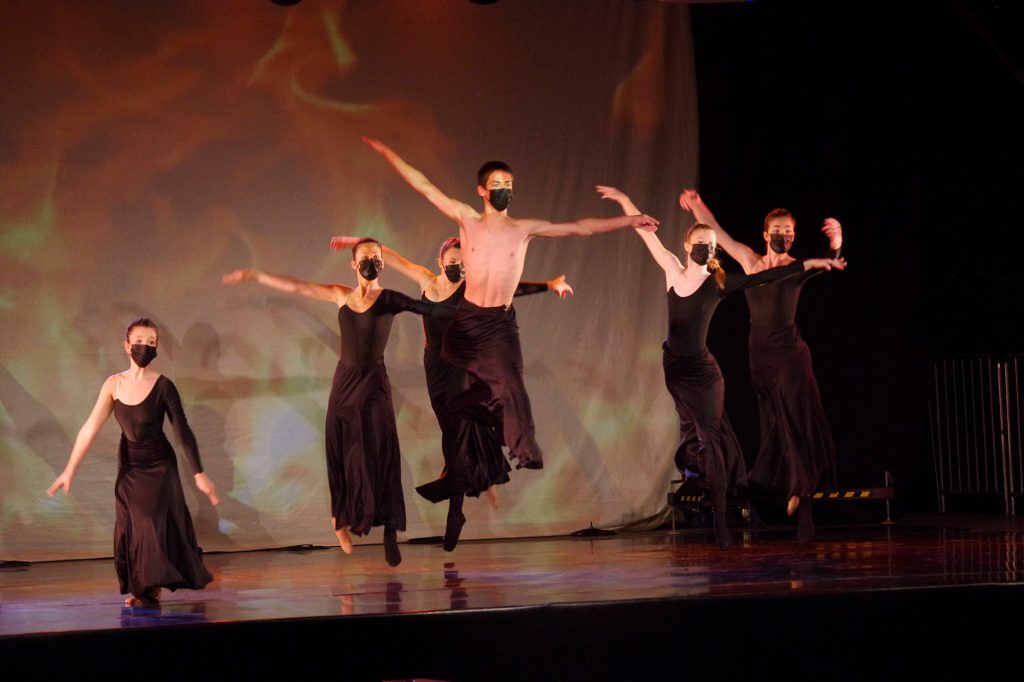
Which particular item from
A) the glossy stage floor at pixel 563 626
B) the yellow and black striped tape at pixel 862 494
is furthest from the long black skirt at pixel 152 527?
the yellow and black striped tape at pixel 862 494

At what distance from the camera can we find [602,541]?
321 inches

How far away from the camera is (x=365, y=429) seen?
22.9 ft

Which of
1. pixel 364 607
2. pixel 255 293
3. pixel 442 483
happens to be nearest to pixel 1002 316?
pixel 442 483

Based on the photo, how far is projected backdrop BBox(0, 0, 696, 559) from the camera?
7.98 metres

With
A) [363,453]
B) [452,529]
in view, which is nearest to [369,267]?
[363,453]

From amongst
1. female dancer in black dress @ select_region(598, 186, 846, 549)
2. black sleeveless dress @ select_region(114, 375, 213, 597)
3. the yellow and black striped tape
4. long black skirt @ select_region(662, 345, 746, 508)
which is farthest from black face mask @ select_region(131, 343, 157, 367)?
the yellow and black striped tape

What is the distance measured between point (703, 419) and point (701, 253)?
950 mm

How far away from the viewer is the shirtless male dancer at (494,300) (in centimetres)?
651

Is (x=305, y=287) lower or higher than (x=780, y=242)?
lower

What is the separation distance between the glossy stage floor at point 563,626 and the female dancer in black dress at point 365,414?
37.7 inches

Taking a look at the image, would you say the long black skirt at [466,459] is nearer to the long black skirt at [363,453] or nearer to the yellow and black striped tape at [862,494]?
the long black skirt at [363,453]

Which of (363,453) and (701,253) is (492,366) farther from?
(701,253)

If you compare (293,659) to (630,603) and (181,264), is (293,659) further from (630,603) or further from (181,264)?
(181,264)

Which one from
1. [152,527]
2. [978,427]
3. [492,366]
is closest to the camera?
[152,527]
